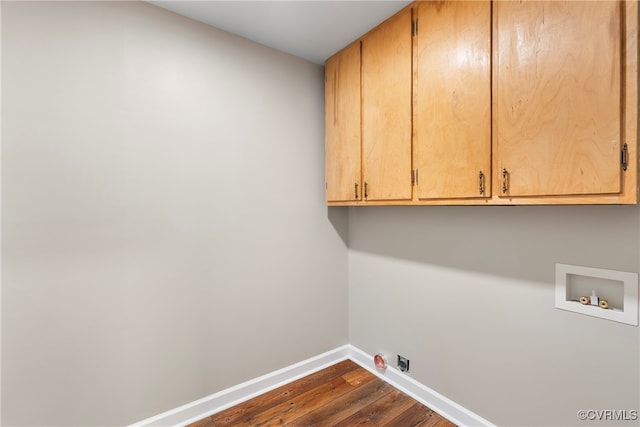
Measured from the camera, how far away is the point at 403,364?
1.96 m

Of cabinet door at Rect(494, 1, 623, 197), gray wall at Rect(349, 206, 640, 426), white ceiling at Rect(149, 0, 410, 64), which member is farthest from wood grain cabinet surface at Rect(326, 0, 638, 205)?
gray wall at Rect(349, 206, 640, 426)

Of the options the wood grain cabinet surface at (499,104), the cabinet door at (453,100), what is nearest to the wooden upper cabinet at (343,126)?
the wood grain cabinet surface at (499,104)

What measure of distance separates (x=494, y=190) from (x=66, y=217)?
6.74ft

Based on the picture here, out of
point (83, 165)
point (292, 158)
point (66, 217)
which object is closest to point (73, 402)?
point (66, 217)

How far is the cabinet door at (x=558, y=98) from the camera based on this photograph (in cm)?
94

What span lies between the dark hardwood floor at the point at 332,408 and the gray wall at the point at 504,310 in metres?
0.22

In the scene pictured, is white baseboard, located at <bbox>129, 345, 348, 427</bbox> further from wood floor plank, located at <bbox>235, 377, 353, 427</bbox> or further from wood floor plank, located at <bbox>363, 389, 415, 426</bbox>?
wood floor plank, located at <bbox>363, 389, 415, 426</bbox>

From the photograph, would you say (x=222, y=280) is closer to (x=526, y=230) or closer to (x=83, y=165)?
(x=83, y=165)

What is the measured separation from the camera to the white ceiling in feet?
5.07

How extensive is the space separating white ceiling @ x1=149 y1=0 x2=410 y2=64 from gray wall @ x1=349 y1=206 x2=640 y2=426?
1.23 meters

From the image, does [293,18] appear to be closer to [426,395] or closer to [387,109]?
[387,109]

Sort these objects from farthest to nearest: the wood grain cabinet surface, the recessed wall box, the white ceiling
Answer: the white ceiling
the recessed wall box
the wood grain cabinet surface

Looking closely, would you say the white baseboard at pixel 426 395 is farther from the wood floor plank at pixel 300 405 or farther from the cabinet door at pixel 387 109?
the cabinet door at pixel 387 109

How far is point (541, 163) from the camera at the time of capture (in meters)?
1.09
